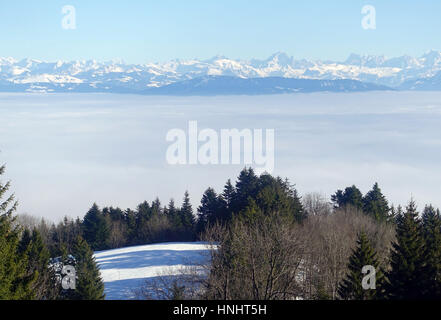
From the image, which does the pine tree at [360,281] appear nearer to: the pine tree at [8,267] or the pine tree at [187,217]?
the pine tree at [8,267]

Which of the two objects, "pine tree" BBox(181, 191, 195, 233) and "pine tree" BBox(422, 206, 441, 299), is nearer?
"pine tree" BBox(422, 206, 441, 299)

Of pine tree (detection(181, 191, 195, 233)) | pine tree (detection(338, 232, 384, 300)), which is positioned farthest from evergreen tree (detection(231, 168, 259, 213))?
pine tree (detection(338, 232, 384, 300))

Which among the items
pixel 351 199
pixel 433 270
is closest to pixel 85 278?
pixel 433 270

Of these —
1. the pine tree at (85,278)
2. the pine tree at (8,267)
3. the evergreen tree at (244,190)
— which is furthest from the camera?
the evergreen tree at (244,190)

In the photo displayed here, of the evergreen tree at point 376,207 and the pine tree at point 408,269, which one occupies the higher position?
the pine tree at point 408,269

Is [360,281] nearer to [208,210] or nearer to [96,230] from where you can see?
[208,210]

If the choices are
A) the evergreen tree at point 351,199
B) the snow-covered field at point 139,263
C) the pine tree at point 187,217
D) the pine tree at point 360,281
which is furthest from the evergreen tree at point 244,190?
the pine tree at point 360,281

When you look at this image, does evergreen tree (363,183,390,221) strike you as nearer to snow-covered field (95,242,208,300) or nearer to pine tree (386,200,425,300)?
snow-covered field (95,242,208,300)
